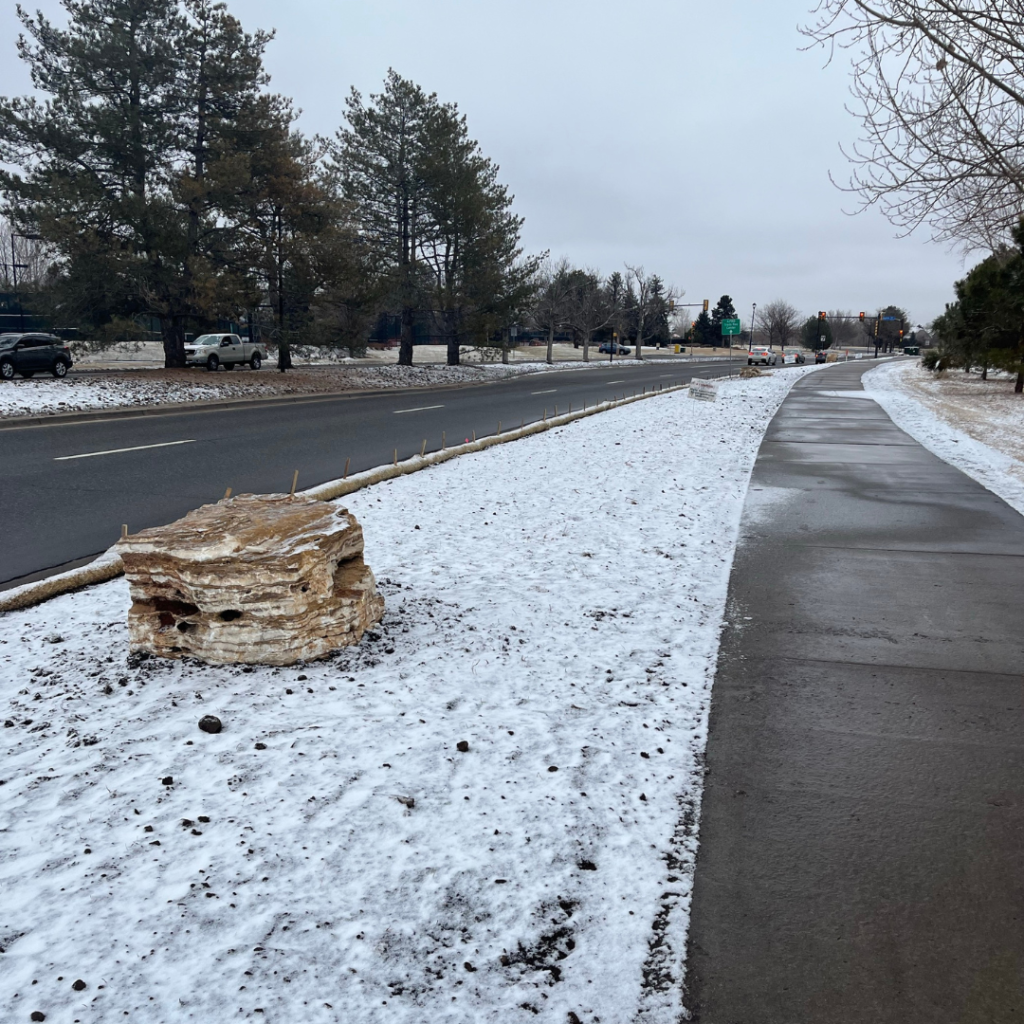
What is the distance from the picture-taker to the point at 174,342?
2750cm

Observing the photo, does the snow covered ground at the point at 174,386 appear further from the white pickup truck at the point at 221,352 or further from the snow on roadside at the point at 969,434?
the snow on roadside at the point at 969,434

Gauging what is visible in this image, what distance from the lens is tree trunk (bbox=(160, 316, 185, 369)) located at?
26.8m

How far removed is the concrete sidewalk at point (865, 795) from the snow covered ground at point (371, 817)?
0.19 meters

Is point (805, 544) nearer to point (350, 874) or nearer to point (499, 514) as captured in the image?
point (499, 514)

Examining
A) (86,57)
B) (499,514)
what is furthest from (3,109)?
(499,514)

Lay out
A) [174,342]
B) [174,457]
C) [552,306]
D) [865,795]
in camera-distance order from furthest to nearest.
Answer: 1. [552,306]
2. [174,342]
3. [174,457]
4. [865,795]

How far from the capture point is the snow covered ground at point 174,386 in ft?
63.1

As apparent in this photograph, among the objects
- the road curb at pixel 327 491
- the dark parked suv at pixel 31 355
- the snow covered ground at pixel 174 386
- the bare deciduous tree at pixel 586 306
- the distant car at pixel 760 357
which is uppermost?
the bare deciduous tree at pixel 586 306

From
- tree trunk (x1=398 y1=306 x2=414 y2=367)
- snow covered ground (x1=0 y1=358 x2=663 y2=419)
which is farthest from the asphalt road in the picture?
tree trunk (x1=398 y1=306 x2=414 y2=367)

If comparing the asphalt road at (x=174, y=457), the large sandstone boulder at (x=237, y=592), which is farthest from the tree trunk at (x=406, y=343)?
the large sandstone boulder at (x=237, y=592)

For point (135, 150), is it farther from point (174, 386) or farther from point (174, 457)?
point (174, 457)

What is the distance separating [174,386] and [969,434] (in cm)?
2069

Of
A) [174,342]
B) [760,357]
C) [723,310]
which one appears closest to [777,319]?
[723,310]

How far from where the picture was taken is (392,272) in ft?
116
